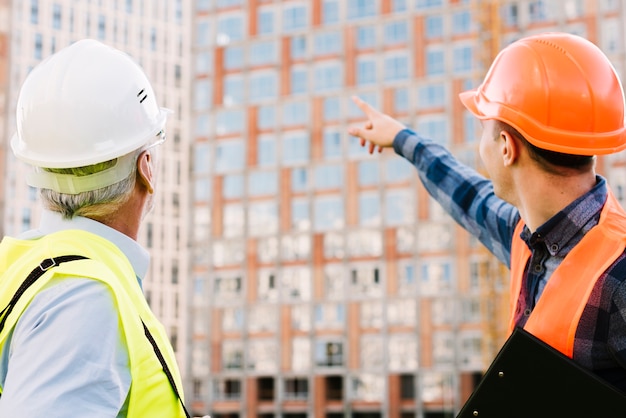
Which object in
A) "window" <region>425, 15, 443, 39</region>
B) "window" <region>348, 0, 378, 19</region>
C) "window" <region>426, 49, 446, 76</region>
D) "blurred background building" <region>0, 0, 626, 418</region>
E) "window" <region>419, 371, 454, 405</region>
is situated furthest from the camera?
"window" <region>348, 0, 378, 19</region>

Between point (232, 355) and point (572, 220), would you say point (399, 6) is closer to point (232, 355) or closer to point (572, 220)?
point (232, 355)

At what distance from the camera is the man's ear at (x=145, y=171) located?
2.21 m

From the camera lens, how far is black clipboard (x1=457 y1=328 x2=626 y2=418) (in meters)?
1.81

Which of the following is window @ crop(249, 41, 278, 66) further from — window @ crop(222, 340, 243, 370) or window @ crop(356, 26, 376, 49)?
window @ crop(222, 340, 243, 370)

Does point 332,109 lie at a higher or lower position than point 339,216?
higher

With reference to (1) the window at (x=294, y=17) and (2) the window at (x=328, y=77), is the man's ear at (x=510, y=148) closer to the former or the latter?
(2) the window at (x=328, y=77)

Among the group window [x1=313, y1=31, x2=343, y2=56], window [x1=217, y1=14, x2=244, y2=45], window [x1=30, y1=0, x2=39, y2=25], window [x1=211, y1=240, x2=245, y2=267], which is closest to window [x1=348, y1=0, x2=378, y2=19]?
window [x1=313, y1=31, x2=343, y2=56]

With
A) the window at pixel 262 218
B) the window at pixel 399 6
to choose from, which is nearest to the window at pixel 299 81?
the window at pixel 399 6

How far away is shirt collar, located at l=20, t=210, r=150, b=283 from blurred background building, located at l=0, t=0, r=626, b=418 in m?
45.6

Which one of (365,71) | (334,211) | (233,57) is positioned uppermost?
(233,57)

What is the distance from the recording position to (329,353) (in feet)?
164

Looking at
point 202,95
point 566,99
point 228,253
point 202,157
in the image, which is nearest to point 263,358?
point 228,253

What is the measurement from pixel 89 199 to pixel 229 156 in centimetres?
5313

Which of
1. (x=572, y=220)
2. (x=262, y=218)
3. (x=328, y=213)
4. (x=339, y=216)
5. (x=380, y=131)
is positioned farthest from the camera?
(x=262, y=218)
